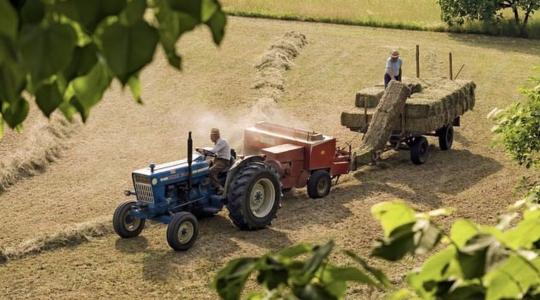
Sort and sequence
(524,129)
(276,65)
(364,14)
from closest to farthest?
(524,129)
(276,65)
(364,14)

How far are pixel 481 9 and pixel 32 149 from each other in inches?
919

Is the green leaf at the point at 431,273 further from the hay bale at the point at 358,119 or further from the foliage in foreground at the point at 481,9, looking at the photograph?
the foliage in foreground at the point at 481,9

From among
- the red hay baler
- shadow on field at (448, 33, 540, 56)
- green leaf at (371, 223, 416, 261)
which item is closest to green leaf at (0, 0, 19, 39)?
green leaf at (371, 223, 416, 261)

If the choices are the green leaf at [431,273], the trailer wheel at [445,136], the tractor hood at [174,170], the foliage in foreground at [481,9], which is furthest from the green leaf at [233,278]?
the foliage in foreground at [481,9]

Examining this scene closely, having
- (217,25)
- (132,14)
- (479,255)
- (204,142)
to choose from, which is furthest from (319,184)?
(132,14)

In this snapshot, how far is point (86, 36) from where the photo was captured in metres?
1.67

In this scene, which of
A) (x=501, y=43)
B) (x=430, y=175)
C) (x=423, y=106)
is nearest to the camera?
(x=423, y=106)

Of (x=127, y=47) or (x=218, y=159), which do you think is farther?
(x=218, y=159)

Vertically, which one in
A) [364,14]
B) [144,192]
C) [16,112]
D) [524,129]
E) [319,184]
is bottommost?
[319,184]

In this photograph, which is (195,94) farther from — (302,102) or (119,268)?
(119,268)

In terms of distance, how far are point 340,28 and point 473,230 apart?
36.5 m

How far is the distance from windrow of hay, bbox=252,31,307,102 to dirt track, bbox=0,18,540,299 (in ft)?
1.06

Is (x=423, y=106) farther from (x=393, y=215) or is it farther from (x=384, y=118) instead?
(x=393, y=215)

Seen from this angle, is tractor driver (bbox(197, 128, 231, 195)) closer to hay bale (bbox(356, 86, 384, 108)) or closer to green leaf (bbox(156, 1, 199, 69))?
hay bale (bbox(356, 86, 384, 108))
